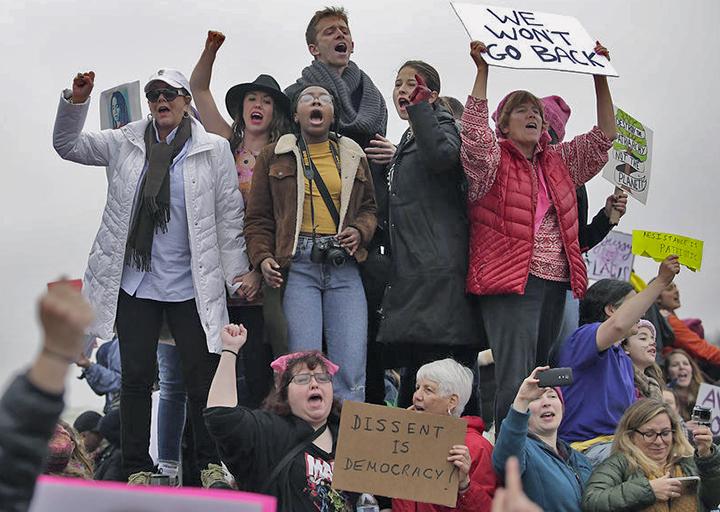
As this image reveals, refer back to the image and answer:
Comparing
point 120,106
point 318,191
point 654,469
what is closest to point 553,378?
point 654,469

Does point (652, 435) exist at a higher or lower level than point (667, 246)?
lower

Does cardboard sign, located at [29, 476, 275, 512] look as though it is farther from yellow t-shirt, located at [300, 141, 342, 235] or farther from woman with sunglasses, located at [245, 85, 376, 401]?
yellow t-shirt, located at [300, 141, 342, 235]

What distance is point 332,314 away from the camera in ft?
22.0

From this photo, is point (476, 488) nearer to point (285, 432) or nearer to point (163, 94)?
point (285, 432)

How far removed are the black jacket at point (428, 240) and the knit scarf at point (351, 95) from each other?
431 millimetres

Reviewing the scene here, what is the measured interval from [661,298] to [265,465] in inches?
227

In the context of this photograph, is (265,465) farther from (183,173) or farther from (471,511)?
(183,173)

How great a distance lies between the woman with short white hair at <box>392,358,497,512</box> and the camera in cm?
A: 581

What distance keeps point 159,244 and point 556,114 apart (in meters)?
2.44

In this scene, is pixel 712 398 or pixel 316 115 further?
pixel 712 398

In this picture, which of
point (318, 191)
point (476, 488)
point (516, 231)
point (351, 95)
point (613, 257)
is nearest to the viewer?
point (476, 488)

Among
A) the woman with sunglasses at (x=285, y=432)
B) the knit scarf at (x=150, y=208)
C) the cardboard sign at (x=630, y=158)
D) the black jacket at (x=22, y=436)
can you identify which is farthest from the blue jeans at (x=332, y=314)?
the black jacket at (x=22, y=436)

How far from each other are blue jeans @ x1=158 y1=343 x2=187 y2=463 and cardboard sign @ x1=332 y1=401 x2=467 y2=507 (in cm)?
144

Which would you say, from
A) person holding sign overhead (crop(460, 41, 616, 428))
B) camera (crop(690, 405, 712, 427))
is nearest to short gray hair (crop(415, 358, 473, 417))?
person holding sign overhead (crop(460, 41, 616, 428))
